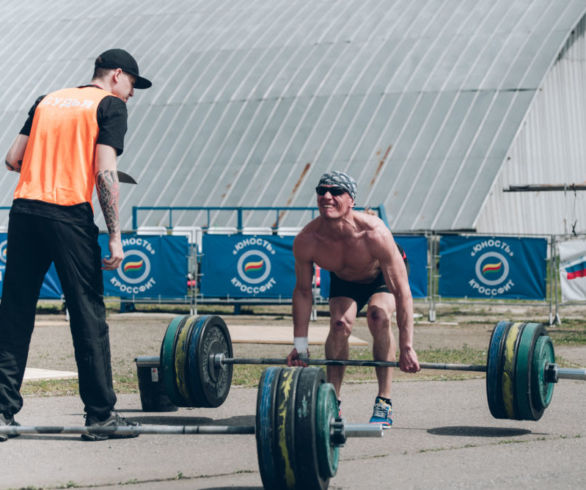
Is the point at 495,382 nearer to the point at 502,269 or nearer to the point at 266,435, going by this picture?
the point at 266,435

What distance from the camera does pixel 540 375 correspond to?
6.45 metres

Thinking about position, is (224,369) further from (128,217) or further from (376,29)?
(376,29)

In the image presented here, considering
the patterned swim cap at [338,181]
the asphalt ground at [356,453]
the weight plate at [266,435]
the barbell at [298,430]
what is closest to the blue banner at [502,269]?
the asphalt ground at [356,453]

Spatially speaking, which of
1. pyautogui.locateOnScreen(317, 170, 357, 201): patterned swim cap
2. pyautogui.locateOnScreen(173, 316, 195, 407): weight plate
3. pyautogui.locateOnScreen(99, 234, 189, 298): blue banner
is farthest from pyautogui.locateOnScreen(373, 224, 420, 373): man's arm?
pyautogui.locateOnScreen(99, 234, 189, 298): blue banner

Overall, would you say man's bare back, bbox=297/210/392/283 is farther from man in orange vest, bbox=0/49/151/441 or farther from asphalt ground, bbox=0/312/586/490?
man in orange vest, bbox=0/49/151/441

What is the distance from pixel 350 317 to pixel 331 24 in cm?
2428

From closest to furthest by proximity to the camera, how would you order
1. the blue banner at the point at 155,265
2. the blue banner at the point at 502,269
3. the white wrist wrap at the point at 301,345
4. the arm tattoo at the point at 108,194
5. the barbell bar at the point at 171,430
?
the barbell bar at the point at 171,430, the arm tattoo at the point at 108,194, the white wrist wrap at the point at 301,345, the blue banner at the point at 502,269, the blue banner at the point at 155,265

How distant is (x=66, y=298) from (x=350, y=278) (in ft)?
6.47

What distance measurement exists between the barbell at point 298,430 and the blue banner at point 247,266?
12.2 metres

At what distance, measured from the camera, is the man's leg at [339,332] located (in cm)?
674

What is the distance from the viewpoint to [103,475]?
5.09 metres

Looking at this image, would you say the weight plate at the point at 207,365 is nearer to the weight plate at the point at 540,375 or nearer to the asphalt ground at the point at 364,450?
the asphalt ground at the point at 364,450

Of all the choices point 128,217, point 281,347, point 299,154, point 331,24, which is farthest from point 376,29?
point 281,347

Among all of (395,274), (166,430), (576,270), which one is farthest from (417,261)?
(166,430)
